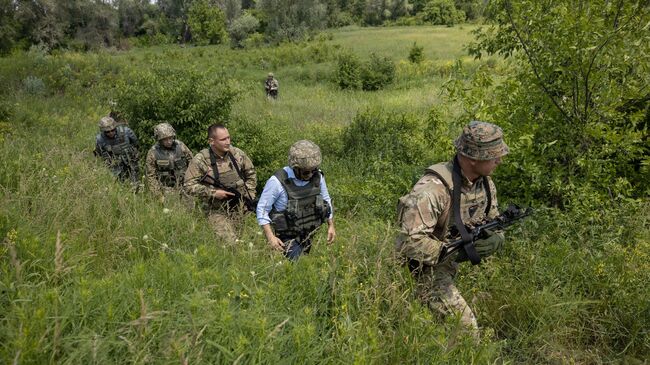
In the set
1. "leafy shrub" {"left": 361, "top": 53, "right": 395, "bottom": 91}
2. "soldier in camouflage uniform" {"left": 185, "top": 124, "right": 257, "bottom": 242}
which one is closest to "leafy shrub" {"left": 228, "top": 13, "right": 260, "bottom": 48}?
"leafy shrub" {"left": 361, "top": 53, "right": 395, "bottom": 91}

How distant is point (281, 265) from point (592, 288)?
8.10 feet

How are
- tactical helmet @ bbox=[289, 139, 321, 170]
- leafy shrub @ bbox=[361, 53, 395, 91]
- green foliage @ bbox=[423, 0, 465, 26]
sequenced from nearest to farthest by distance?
1. tactical helmet @ bbox=[289, 139, 321, 170]
2. leafy shrub @ bbox=[361, 53, 395, 91]
3. green foliage @ bbox=[423, 0, 465, 26]

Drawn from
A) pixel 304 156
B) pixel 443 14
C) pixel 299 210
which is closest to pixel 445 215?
pixel 304 156

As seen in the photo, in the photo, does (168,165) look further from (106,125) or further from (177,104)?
(177,104)

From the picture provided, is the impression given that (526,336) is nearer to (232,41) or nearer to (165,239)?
(165,239)

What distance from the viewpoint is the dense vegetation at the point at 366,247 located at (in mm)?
2010

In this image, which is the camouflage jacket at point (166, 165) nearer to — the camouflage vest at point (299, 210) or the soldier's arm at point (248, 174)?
the soldier's arm at point (248, 174)

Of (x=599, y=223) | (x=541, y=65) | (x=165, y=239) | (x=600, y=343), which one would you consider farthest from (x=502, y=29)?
(x=165, y=239)

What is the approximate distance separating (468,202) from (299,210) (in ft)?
4.90

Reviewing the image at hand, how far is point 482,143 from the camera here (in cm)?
275

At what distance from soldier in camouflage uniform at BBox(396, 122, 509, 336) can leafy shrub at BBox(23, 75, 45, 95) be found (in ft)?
48.7

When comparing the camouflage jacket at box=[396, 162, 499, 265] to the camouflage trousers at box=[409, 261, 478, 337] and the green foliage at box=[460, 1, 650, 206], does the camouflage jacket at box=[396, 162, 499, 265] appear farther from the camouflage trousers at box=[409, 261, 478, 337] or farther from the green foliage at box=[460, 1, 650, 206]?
the green foliage at box=[460, 1, 650, 206]

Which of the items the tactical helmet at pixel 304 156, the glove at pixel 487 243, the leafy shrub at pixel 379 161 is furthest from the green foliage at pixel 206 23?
the glove at pixel 487 243

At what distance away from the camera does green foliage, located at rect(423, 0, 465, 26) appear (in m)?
55.3
